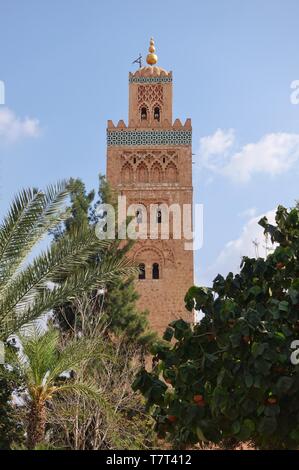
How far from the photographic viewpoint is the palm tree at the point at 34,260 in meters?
8.13

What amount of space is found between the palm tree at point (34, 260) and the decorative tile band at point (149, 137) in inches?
521

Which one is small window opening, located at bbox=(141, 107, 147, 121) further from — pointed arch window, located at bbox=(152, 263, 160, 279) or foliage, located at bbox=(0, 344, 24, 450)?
foliage, located at bbox=(0, 344, 24, 450)

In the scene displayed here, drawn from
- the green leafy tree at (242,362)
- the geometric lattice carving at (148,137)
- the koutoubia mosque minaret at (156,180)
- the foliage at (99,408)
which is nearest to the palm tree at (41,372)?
the green leafy tree at (242,362)

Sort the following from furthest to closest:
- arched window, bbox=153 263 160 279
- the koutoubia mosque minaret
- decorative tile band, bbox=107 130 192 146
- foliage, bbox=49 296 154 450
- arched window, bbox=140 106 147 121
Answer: arched window, bbox=140 106 147 121 < decorative tile band, bbox=107 130 192 146 < arched window, bbox=153 263 160 279 < the koutoubia mosque minaret < foliage, bbox=49 296 154 450

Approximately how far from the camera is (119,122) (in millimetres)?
21562

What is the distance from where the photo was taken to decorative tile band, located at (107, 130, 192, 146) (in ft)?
70.3

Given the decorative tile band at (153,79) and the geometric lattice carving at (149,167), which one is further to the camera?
the decorative tile band at (153,79)

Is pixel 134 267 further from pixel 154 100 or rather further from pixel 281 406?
pixel 154 100

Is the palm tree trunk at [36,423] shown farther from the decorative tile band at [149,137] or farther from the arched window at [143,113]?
the arched window at [143,113]

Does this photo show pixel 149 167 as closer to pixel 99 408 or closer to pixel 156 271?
pixel 156 271

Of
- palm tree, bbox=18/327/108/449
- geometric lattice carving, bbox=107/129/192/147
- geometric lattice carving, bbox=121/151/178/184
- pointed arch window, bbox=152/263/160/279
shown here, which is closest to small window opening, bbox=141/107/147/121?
geometric lattice carving, bbox=107/129/192/147

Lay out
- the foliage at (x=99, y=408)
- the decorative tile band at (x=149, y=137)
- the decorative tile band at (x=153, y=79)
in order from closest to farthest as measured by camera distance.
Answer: the foliage at (x=99, y=408), the decorative tile band at (x=149, y=137), the decorative tile band at (x=153, y=79)

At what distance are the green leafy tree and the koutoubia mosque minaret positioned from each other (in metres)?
12.0

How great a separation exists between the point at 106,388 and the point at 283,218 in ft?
23.4
